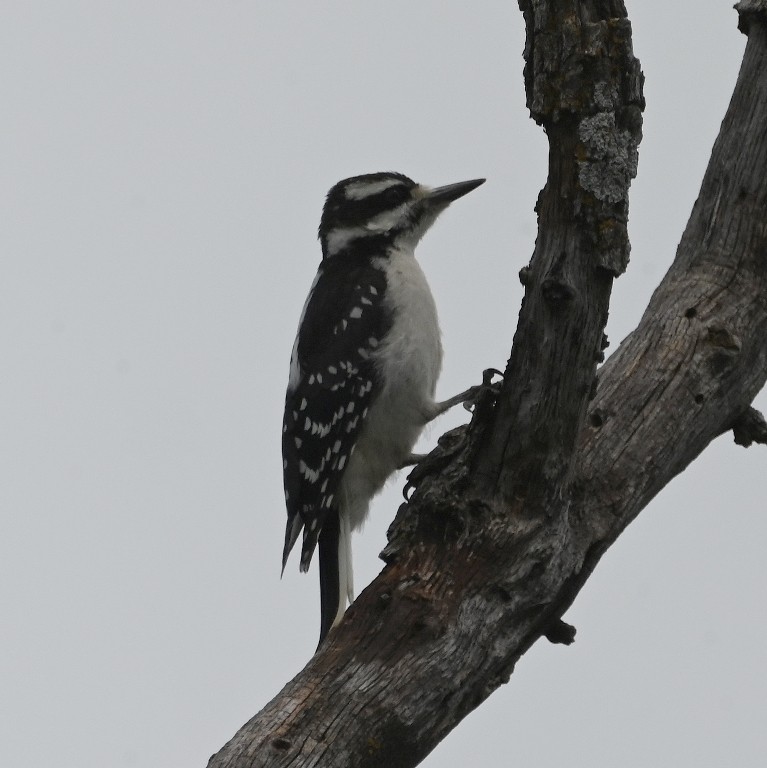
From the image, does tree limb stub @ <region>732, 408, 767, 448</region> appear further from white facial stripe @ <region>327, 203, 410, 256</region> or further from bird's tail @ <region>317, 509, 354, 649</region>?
white facial stripe @ <region>327, 203, 410, 256</region>

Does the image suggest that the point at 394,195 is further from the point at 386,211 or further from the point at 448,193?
the point at 448,193

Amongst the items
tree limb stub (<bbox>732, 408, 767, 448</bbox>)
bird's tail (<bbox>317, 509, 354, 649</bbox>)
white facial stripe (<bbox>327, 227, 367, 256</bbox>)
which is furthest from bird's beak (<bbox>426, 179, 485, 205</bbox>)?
tree limb stub (<bbox>732, 408, 767, 448</bbox>)

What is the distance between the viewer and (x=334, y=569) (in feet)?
18.2

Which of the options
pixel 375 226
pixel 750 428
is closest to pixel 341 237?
pixel 375 226

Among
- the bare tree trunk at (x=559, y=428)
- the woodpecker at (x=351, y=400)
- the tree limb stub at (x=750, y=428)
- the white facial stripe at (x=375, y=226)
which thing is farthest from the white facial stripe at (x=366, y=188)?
the tree limb stub at (x=750, y=428)

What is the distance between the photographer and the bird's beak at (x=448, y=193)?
6449mm

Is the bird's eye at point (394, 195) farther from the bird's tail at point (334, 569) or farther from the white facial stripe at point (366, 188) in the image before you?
the bird's tail at point (334, 569)

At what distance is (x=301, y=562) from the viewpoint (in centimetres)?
550

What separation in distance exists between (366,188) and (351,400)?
Result: 4.51 feet

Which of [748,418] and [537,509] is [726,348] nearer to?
[748,418]

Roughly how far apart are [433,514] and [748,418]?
1398mm

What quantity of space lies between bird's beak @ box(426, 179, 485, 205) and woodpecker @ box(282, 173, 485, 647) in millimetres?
489

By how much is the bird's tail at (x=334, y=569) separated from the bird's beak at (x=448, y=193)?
5.71 feet

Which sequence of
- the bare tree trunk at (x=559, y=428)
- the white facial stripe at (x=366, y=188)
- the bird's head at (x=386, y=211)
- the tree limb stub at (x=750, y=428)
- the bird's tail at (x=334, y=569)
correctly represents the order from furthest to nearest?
the white facial stripe at (x=366, y=188) < the bird's head at (x=386, y=211) < the bird's tail at (x=334, y=569) < the tree limb stub at (x=750, y=428) < the bare tree trunk at (x=559, y=428)
